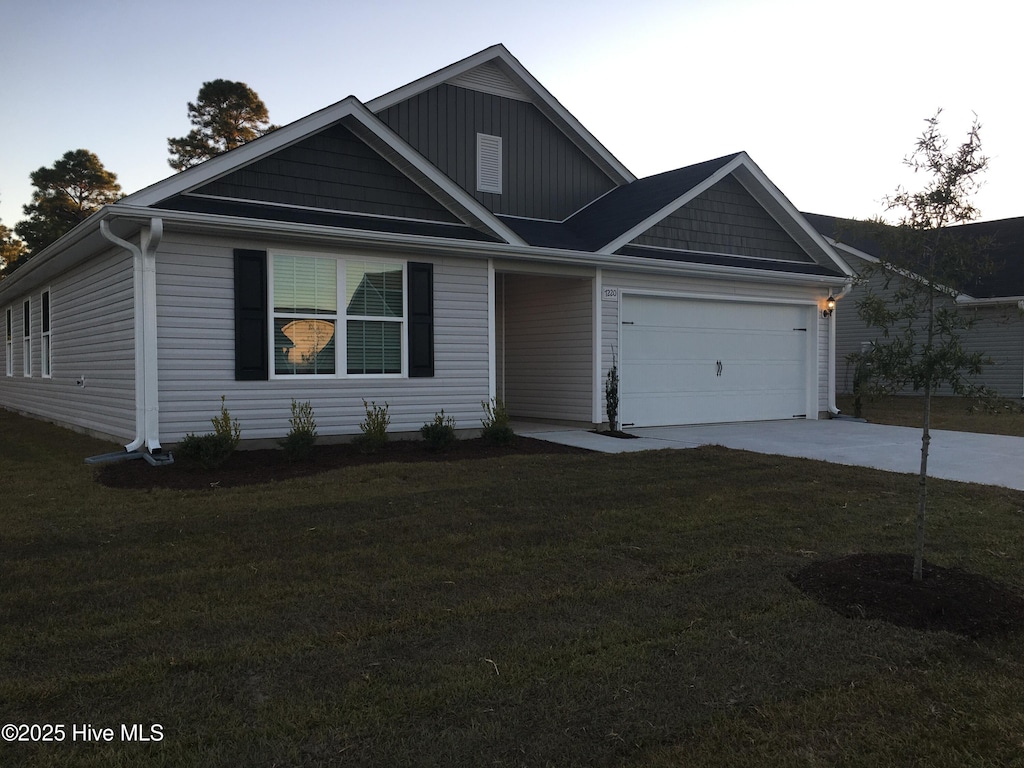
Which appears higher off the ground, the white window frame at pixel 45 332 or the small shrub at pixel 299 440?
the white window frame at pixel 45 332

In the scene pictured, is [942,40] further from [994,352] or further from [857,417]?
[994,352]

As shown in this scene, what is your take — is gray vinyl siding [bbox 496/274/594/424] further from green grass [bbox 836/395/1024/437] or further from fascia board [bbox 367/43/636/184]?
green grass [bbox 836/395/1024/437]

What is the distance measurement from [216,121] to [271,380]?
28026 mm

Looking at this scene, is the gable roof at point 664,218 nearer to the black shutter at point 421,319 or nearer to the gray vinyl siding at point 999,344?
the black shutter at point 421,319

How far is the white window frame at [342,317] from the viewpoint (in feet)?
30.1

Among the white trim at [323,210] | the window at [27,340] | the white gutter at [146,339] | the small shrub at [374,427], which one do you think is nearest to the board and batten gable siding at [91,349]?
the window at [27,340]

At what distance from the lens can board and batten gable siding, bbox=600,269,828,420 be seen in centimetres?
1185

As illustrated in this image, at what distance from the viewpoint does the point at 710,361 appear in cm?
1295

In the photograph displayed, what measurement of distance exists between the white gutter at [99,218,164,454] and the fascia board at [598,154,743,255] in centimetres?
618

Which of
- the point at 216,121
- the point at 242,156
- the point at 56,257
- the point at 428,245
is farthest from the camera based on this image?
the point at 216,121

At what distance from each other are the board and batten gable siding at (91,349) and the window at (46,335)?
15cm

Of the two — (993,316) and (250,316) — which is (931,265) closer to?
(250,316)

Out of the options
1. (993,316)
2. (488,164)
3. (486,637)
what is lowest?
(486,637)

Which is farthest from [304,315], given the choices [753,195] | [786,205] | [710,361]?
[786,205]
